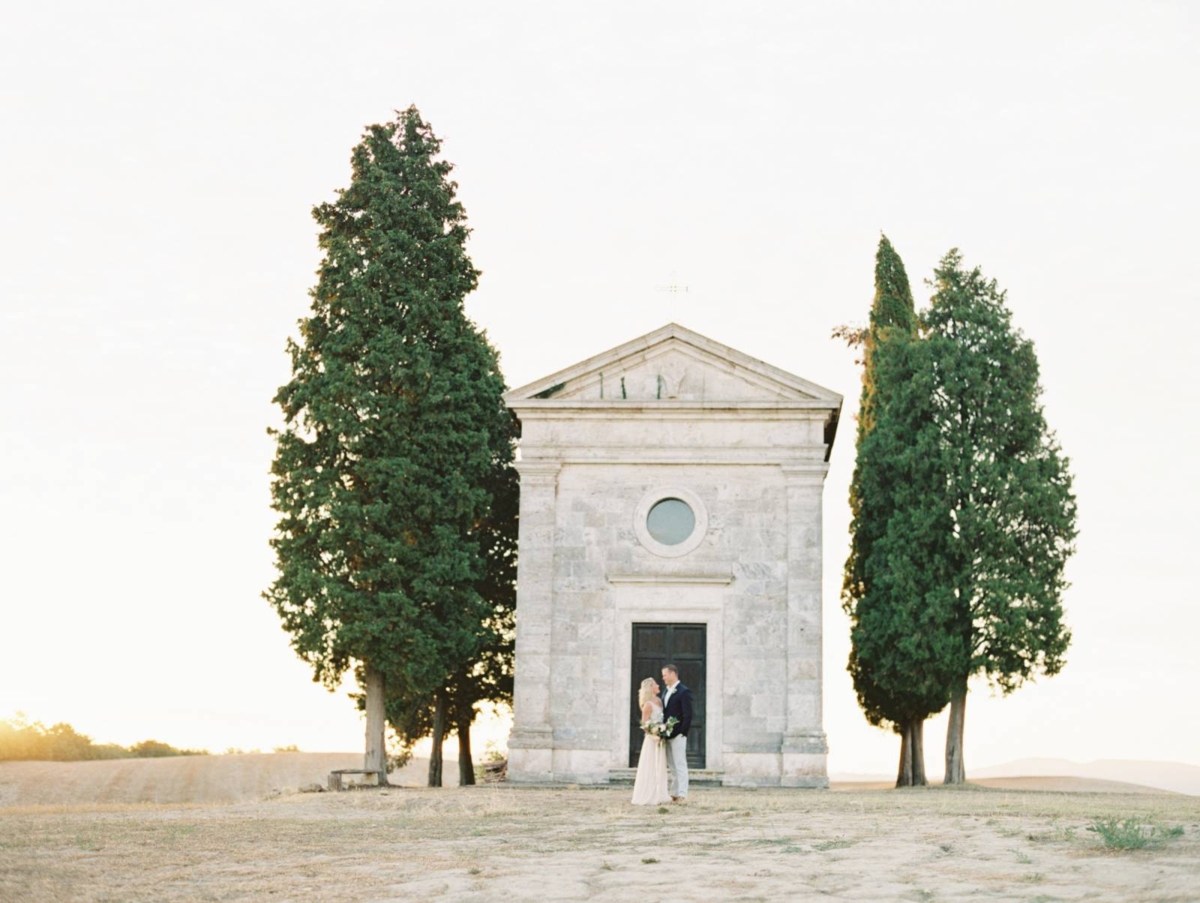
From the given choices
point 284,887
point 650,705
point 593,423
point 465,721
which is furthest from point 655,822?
point 465,721

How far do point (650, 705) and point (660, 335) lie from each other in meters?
9.71

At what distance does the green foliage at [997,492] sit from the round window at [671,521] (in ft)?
18.4

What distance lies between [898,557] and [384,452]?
10.2m

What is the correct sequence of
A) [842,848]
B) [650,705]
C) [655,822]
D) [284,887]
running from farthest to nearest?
[650,705] → [655,822] → [842,848] → [284,887]

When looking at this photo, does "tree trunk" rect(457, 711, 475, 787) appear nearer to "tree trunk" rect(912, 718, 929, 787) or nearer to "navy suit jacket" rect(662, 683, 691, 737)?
"tree trunk" rect(912, 718, 929, 787)

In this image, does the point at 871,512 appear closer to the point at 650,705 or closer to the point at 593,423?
the point at 593,423

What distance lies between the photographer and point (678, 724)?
17.5m

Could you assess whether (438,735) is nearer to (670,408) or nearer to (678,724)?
(670,408)

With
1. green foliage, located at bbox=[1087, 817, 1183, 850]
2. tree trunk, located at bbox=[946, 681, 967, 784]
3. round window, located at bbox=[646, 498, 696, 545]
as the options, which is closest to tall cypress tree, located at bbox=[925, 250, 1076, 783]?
tree trunk, located at bbox=[946, 681, 967, 784]

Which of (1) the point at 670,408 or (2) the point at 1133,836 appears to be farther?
(1) the point at 670,408

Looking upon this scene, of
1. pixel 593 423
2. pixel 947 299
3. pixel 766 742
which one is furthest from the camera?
pixel 947 299

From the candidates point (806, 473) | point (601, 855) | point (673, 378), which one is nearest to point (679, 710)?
point (601, 855)

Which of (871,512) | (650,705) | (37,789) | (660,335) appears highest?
(660,335)

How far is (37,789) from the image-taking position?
27891mm
